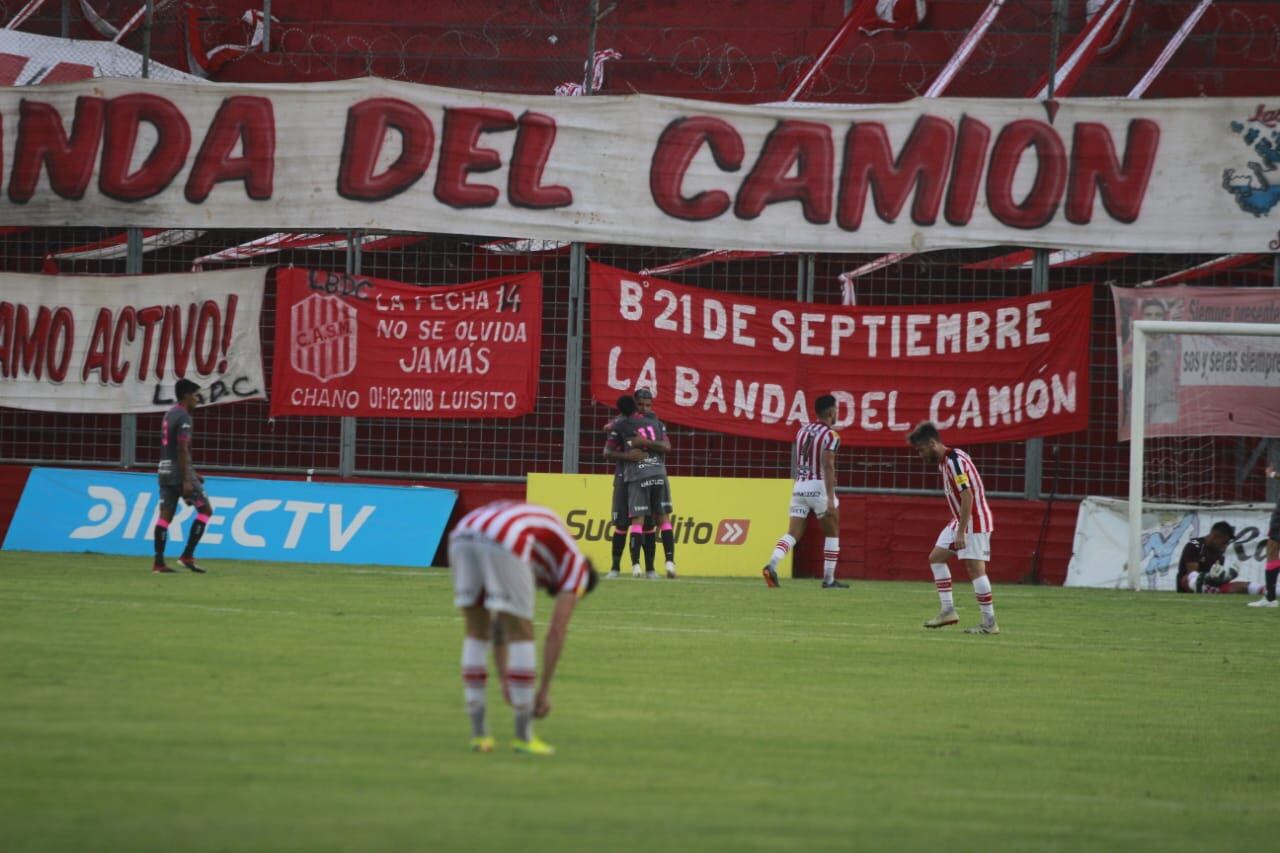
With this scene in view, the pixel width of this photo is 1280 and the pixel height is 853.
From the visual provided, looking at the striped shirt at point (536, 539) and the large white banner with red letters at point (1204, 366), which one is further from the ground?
the large white banner with red letters at point (1204, 366)

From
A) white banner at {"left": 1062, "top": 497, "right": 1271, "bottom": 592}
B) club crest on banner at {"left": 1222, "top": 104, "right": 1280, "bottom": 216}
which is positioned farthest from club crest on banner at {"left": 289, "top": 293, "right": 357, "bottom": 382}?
club crest on banner at {"left": 1222, "top": 104, "right": 1280, "bottom": 216}

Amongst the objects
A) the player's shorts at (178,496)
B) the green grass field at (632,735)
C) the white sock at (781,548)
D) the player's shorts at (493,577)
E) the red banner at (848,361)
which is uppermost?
the red banner at (848,361)

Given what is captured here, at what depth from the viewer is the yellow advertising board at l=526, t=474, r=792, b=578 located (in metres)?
24.7

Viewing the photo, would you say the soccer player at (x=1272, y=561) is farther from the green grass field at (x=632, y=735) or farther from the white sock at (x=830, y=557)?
the white sock at (x=830, y=557)

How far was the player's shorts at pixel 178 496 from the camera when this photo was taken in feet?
69.5

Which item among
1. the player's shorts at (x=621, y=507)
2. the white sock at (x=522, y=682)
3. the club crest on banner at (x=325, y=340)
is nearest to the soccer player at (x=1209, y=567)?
the player's shorts at (x=621, y=507)

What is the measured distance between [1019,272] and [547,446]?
7.16m

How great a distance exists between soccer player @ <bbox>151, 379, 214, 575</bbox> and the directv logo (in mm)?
5355

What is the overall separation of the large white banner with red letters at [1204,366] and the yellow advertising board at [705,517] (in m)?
4.68

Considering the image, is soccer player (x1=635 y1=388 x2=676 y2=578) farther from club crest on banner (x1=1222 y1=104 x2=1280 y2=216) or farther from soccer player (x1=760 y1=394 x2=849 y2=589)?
club crest on banner (x1=1222 y1=104 x2=1280 y2=216)

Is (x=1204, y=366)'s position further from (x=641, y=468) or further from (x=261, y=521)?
(x=261, y=521)

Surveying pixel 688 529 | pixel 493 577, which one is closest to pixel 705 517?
pixel 688 529

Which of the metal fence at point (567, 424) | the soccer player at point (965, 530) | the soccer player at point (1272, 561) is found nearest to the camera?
the soccer player at point (965, 530)

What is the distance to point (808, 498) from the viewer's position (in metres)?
23.3
